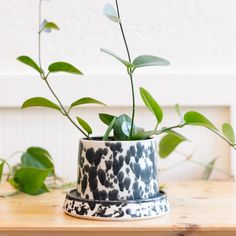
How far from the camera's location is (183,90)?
3.70 ft

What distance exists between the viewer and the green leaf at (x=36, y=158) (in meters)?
1.03

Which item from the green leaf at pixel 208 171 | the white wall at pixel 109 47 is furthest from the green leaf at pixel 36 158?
the green leaf at pixel 208 171

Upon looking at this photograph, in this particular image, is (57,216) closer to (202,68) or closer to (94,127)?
(94,127)

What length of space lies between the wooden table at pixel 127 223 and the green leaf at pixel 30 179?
0.03m

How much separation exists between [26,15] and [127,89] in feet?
0.93

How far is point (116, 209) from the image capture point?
723mm

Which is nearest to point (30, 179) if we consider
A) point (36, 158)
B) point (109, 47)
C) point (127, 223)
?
point (36, 158)

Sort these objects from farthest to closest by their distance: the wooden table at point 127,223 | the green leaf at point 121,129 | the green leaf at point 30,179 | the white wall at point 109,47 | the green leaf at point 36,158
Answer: the white wall at point 109,47 < the green leaf at point 36,158 < the green leaf at point 30,179 < the green leaf at point 121,129 < the wooden table at point 127,223

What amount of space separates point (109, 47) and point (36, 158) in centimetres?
30

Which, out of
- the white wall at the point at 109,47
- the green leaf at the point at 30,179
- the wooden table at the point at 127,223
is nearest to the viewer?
the wooden table at the point at 127,223

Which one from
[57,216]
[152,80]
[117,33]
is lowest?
[57,216]

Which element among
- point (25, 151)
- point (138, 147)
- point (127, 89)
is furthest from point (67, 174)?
point (138, 147)

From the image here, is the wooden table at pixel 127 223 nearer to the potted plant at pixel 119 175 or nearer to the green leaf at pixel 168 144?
the potted plant at pixel 119 175

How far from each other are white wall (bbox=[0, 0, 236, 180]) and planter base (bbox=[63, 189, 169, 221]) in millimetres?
418
